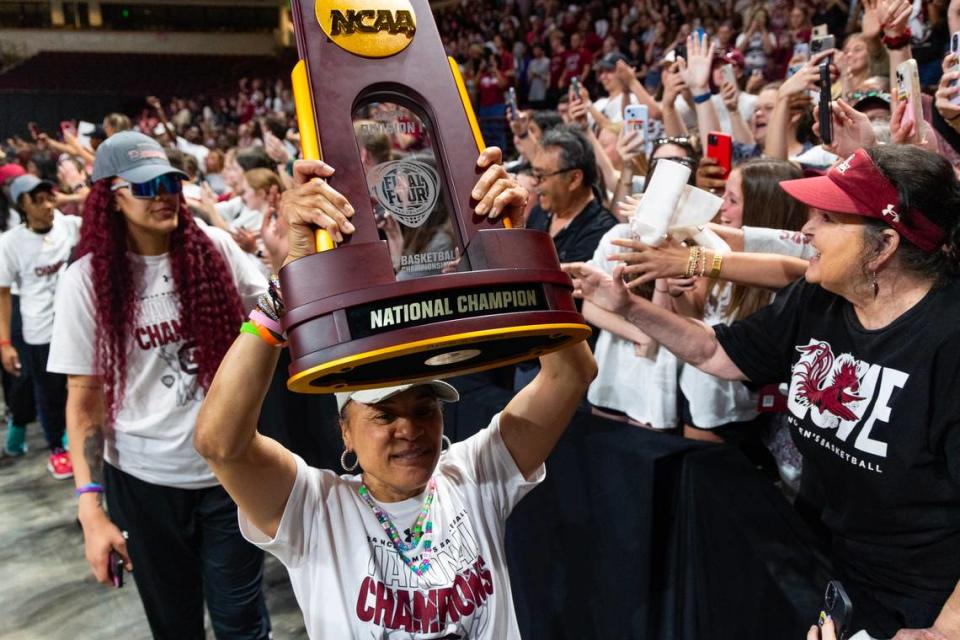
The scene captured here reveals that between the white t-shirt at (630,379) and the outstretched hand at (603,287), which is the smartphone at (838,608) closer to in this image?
the outstretched hand at (603,287)

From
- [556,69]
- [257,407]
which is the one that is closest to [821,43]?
[257,407]

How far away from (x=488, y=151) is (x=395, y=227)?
0.78 ft

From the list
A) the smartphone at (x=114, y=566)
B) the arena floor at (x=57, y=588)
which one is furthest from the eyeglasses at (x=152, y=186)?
the arena floor at (x=57, y=588)

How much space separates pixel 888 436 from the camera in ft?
4.92

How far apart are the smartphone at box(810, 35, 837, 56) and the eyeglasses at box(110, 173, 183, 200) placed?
8.25 ft

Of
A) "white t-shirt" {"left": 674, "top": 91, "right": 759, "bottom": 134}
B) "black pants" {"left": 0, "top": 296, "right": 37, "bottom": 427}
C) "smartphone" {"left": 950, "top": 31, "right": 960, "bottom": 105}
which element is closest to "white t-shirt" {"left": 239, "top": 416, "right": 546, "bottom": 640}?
"smartphone" {"left": 950, "top": 31, "right": 960, "bottom": 105}

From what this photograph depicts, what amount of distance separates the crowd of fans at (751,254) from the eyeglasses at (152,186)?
13 cm

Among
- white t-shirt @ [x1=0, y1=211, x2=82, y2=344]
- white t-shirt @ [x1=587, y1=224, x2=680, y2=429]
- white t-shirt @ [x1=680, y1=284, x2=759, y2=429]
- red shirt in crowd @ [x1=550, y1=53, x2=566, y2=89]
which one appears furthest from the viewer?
red shirt in crowd @ [x1=550, y1=53, x2=566, y2=89]

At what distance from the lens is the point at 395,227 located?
1.39m

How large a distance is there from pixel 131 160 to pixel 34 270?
2742 mm

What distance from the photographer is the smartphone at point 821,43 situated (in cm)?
323

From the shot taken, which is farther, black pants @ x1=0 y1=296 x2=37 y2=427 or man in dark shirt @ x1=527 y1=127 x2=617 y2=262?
black pants @ x1=0 y1=296 x2=37 y2=427

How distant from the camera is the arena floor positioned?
11.1 feet

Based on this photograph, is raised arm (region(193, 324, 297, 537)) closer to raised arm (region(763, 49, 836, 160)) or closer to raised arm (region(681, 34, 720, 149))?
raised arm (region(763, 49, 836, 160))
